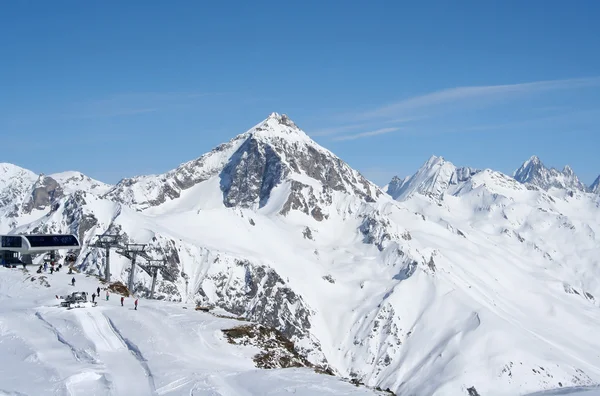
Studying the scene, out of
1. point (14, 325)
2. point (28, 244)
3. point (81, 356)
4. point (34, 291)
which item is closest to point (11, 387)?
point (81, 356)

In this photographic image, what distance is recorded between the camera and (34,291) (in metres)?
69.8

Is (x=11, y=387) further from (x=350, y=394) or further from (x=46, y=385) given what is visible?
(x=350, y=394)

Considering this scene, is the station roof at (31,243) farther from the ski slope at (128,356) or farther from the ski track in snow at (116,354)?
the ski track in snow at (116,354)

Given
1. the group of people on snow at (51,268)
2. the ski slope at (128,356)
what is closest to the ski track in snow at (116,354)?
the ski slope at (128,356)

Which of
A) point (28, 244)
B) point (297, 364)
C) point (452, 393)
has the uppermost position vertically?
point (28, 244)

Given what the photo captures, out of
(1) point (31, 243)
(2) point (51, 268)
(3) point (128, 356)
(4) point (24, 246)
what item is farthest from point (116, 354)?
(4) point (24, 246)

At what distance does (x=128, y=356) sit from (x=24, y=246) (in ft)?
155

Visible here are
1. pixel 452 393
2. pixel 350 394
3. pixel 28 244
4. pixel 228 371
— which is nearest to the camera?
pixel 350 394

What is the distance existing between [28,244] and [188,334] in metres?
41.9

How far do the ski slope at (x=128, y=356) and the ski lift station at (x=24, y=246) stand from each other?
22.4 metres

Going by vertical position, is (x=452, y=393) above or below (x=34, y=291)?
below

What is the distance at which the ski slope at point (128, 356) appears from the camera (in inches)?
1531

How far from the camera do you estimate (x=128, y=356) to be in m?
45.8

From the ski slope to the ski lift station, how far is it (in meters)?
22.4
